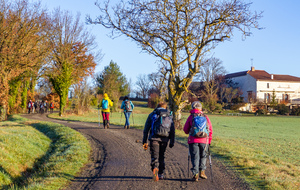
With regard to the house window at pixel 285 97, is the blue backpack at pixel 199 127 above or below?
below

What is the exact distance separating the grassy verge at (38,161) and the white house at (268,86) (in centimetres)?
7074

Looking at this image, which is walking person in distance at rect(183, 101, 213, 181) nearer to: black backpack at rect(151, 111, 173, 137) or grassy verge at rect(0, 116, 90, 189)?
black backpack at rect(151, 111, 173, 137)

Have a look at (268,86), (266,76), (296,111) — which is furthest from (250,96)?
(296,111)

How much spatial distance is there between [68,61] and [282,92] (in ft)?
214

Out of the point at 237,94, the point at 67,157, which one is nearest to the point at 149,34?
the point at 67,157

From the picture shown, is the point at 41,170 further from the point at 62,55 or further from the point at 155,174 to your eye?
the point at 62,55

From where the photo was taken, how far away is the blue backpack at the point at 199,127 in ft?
22.3

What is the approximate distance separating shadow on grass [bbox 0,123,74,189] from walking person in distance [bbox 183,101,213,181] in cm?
297

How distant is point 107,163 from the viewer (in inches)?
340

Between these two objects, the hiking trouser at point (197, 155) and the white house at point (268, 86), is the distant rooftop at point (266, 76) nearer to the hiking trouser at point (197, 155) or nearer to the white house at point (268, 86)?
the white house at point (268, 86)

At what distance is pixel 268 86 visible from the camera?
81.8m

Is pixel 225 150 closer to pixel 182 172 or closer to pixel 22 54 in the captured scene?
pixel 182 172

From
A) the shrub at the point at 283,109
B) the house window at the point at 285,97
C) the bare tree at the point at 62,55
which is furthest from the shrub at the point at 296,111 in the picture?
the bare tree at the point at 62,55

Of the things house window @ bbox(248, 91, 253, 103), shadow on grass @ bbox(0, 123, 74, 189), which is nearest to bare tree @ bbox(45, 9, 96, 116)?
shadow on grass @ bbox(0, 123, 74, 189)
